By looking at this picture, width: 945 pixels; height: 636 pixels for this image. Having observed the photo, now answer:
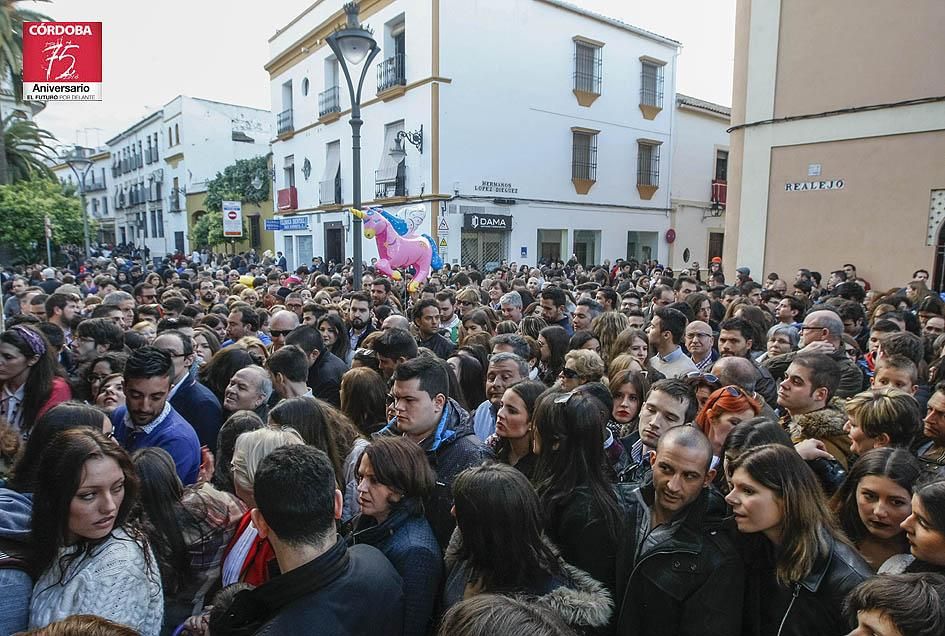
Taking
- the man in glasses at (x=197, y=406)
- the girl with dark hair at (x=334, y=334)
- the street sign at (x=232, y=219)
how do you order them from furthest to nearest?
the street sign at (x=232, y=219) < the girl with dark hair at (x=334, y=334) < the man in glasses at (x=197, y=406)

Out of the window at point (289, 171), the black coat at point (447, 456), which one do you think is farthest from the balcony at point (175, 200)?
the black coat at point (447, 456)

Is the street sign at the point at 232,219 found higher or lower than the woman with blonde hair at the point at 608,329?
higher

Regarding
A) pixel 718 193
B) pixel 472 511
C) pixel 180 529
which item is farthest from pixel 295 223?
pixel 472 511

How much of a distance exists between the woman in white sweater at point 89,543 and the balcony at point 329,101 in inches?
945

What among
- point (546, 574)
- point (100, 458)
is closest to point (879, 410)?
point (546, 574)

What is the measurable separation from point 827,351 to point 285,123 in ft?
91.7

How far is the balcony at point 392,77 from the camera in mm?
20391

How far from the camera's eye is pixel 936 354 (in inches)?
196

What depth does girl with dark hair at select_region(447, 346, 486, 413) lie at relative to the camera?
4.66 metres

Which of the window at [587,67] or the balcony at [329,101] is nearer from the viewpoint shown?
the window at [587,67]

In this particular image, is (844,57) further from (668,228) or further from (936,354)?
(668,228)

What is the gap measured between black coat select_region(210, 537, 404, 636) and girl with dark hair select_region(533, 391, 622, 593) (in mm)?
877

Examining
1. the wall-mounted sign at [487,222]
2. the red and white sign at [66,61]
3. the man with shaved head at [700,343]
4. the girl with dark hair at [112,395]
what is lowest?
the girl with dark hair at [112,395]

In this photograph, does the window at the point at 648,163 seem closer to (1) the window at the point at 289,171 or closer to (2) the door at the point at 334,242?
(2) the door at the point at 334,242
